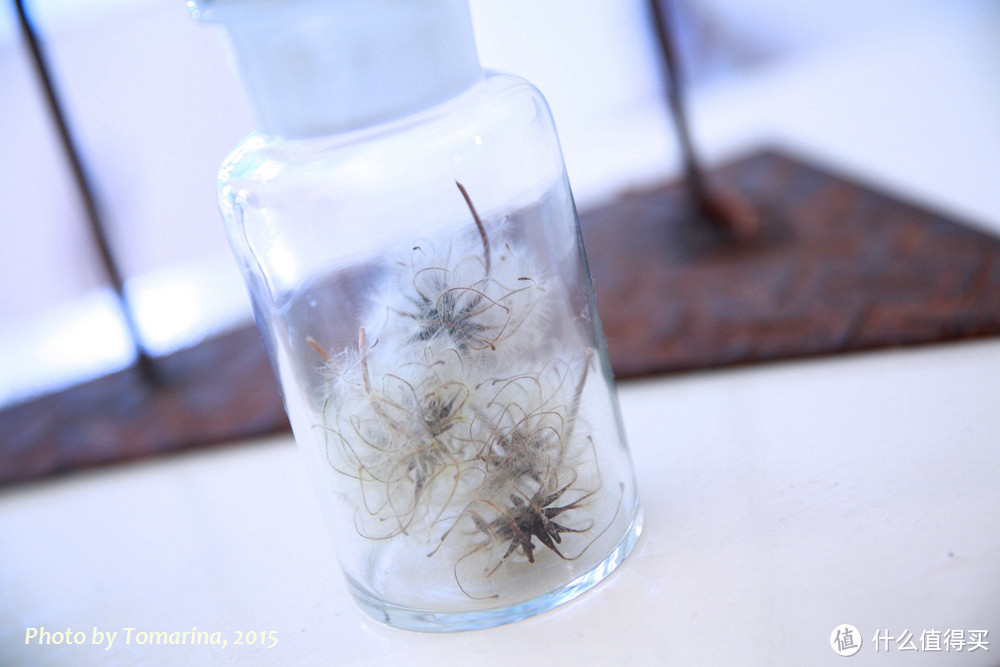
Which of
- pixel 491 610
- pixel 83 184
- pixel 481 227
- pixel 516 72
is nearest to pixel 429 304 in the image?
pixel 481 227

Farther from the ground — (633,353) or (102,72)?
(102,72)

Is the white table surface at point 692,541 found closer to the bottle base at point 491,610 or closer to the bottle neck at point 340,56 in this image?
the bottle base at point 491,610

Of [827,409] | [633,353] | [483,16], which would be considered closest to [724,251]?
[633,353]

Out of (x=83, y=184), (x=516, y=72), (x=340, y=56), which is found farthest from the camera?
(x=516, y=72)

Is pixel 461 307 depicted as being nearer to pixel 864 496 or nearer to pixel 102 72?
pixel 864 496

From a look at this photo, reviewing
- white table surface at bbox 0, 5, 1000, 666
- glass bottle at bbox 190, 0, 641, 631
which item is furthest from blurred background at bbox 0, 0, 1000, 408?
glass bottle at bbox 190, 0, 641, 631

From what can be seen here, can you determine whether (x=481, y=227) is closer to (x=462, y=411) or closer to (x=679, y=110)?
(x=462, y=411)

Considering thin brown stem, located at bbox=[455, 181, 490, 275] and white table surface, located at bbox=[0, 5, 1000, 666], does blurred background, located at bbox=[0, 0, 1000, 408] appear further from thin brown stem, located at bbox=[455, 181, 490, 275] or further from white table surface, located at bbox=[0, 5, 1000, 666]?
thin brown stem, located at bbox=[455, 181, 490, 275]
